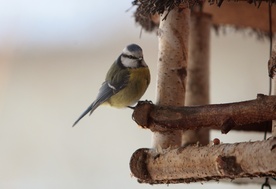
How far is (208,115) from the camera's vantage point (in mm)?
886

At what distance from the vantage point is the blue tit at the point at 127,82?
1.26m

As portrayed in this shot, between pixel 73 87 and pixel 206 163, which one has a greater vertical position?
pixel 73 87

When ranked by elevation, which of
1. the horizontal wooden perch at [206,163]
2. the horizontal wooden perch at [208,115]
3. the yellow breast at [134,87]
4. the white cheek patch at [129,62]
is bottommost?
the horizontal wooden perch at [206,163]

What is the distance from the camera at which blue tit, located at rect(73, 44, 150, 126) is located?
126cm

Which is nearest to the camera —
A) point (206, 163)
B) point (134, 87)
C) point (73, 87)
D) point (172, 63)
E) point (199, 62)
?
point (206, 163)

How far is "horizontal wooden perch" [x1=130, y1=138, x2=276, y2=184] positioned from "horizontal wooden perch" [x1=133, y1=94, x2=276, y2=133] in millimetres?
38

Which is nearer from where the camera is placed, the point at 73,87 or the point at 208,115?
the point at 208,115

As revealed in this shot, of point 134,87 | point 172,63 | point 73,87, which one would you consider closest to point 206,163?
point 172,63

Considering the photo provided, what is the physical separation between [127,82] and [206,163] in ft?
1.48

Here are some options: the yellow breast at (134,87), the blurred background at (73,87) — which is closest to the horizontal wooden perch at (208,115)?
the yellow breast at (134,87)

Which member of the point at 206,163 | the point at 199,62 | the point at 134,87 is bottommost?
the point at 206,163

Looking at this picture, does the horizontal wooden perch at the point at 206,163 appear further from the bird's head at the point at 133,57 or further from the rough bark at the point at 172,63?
the bird's head at the point at 133,57

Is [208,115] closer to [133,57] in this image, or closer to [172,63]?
[172,63]

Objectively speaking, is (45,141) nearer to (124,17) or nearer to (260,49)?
(124,17)
